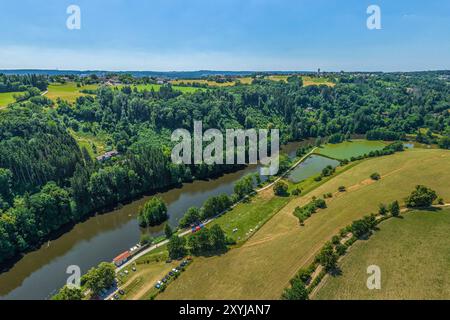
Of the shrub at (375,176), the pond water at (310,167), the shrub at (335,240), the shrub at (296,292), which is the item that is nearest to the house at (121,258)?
the shrub at (296,292)

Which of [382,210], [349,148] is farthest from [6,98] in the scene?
[349,148]

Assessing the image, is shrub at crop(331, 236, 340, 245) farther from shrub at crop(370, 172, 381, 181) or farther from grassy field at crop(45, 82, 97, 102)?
grassy field at crop(45, 82, 97, 102)

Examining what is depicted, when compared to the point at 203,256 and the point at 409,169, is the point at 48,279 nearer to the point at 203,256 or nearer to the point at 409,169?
the point at 203,256

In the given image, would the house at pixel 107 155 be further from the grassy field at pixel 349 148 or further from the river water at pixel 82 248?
the grassy field at pixel 349 148

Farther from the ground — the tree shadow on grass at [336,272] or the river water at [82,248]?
the tree shadow on grass at [336,272]
